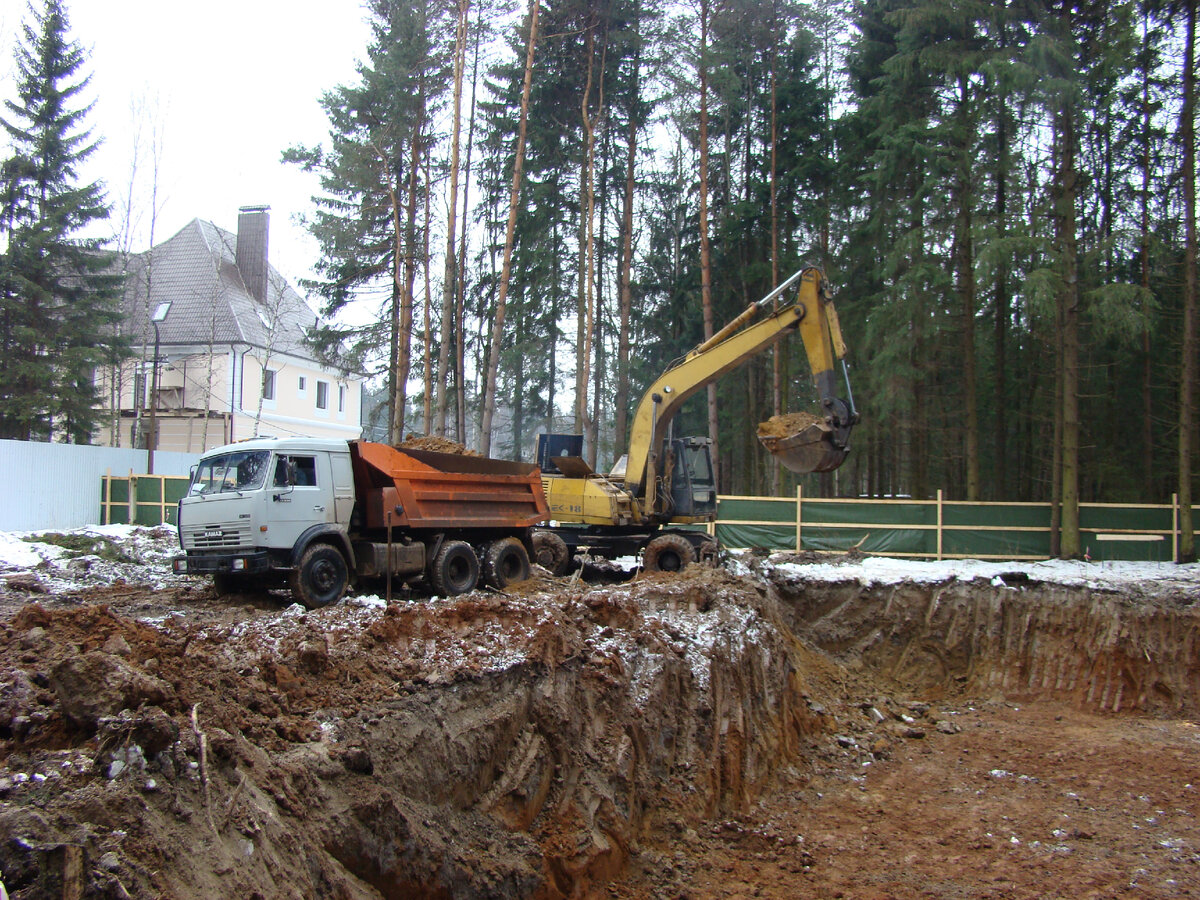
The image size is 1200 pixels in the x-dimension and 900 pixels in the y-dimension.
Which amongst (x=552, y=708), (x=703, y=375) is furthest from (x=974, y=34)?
(x=552, y=708)

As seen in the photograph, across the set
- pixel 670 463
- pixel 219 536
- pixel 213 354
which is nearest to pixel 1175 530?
pixel 670 463

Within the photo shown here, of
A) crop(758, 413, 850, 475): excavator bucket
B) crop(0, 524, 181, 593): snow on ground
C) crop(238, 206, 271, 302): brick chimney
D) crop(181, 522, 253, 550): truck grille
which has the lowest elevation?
crop(0, 524, 181, 593): snow on ground

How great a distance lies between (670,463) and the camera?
47.9ft

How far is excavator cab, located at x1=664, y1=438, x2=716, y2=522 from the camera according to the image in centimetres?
1461

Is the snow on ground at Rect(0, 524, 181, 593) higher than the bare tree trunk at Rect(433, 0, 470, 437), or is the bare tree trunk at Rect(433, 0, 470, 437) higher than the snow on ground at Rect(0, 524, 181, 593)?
the bare tree trunk at Rect(433, 0, 470, 437)

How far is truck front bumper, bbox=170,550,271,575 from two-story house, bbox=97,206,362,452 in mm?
15889

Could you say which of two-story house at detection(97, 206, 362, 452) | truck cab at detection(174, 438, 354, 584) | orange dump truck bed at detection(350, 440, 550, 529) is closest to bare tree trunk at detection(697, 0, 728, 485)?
orange dump truck bed at detection(350, 440, 550, 529)

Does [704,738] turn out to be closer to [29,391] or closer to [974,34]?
[974,34]

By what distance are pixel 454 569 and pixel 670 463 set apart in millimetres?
4892

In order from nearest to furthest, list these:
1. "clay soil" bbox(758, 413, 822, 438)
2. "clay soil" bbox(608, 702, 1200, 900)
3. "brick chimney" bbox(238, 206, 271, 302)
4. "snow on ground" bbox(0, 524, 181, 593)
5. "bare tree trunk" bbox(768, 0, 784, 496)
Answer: "clay soil" bbox(608, 702, 1200, 900)
"snow on ground" bbox(0, 524, 181, 593)
"clay soil" bbox(758, 413, 822, 438)
"bare tree trunk" bbox(768, 0, 784, 496)
"brick chimney" bbox(238, 206, 271, 302)

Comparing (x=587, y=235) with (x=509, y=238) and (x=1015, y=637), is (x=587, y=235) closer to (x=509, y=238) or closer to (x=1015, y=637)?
(x=509, y=238)

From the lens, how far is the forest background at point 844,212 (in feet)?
52.9

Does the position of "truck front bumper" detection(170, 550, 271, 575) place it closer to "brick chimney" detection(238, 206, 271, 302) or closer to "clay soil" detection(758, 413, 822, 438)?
"clay soil" detection(758, 413, 822, 438)

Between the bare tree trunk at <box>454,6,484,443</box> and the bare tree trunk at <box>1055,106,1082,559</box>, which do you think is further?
the bare tree trunk at <box>454,6,484,443</box>
